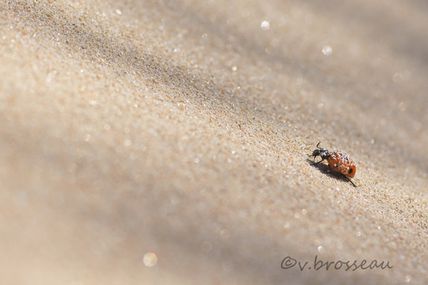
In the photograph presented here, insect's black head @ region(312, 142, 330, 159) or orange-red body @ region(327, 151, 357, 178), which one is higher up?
insect's black head @ region(312, 142, 330, 159)

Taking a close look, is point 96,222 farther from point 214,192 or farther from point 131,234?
point 214,192

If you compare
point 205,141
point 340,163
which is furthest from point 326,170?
point 205,141

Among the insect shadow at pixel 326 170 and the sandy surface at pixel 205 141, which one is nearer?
the sandy surface at pixel 205 141

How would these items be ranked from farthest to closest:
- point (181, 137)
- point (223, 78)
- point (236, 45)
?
point (236, 45)
point (223, 78)
point (181, 137)

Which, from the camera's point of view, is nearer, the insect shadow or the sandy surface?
the sandy surface

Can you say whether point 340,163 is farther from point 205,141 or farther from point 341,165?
point 205,141

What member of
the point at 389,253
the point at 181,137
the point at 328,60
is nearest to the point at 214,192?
the point at 181,137
